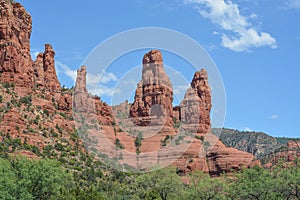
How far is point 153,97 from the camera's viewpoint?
131m

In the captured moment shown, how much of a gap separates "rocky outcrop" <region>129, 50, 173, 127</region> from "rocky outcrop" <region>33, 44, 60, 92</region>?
924 inches

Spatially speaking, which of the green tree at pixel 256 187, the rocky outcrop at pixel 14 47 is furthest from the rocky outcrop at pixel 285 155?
the rocky outcrop at pixel 14 47

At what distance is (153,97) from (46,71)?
29.7 metres

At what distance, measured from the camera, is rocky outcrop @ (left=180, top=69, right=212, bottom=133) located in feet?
430

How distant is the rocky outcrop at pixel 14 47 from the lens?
106m

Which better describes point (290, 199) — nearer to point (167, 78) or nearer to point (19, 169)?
point (19, 169)

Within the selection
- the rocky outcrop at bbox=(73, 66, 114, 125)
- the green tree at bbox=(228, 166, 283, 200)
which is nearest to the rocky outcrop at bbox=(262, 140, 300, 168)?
the rocky outcrop at bbox=(73, 66, 114, 125)

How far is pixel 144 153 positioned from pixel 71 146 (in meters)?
24.5

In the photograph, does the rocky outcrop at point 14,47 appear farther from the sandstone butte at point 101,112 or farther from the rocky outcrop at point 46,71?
the rocky outcrop at point 46,71

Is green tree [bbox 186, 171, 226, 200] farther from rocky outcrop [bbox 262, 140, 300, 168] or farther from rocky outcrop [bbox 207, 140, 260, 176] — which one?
rocky outcrop [bbox 262, 140, 300, 168]

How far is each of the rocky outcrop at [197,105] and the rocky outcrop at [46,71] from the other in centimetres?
3681

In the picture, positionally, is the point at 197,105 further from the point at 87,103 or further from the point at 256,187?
the point at 256,187

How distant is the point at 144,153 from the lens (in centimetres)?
11688

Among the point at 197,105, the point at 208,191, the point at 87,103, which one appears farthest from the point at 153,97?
the point at 208,191
